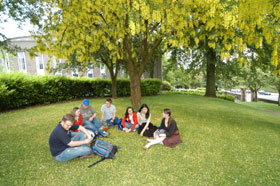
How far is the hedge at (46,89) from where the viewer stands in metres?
9.50

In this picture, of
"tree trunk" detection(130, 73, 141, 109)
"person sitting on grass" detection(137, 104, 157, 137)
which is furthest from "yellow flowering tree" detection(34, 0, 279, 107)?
"person sitting on grass" detection(137, 104, 157, 137)

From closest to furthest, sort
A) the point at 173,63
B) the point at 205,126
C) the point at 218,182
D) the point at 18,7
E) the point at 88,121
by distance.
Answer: the point at 218,182
the point at 88,121
the point at 205,126
the point at 18,7
the point at 173,63

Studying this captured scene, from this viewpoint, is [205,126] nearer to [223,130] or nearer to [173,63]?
[223,130]

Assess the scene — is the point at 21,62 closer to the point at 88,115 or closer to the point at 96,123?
the point at 88,115

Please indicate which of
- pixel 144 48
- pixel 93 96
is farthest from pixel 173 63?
pixel 144 48

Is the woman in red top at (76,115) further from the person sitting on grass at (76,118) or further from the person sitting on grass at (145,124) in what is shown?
the person sitting on grass at (145,124)

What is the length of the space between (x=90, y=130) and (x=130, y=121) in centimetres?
151

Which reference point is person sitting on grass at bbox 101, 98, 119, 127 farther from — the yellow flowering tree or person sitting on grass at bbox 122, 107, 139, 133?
the yellow flowering tree

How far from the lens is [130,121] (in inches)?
238

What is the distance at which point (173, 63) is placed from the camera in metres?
19.1

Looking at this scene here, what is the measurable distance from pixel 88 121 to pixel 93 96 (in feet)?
34.2

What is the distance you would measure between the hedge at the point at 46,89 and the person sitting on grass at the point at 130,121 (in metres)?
7.52

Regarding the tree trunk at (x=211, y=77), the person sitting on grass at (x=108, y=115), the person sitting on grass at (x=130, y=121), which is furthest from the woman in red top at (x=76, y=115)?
the tree trunk at (x=211, y=77)

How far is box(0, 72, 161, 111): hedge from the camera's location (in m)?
9.50
